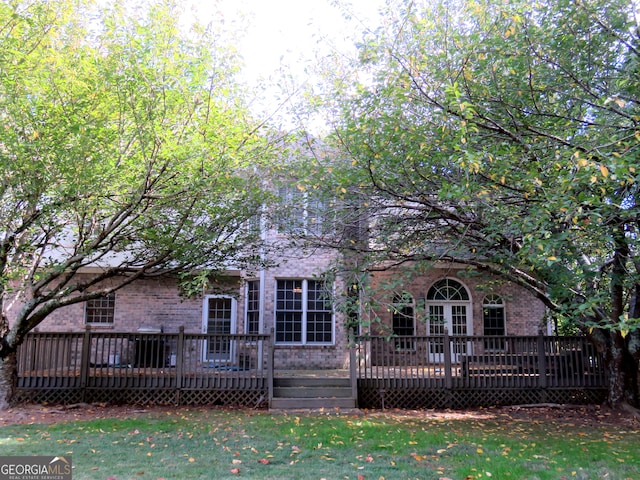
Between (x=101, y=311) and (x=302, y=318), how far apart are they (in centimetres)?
626

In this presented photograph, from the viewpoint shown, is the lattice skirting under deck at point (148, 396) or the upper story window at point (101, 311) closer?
the lattice skirting under deck at point (148, 396)

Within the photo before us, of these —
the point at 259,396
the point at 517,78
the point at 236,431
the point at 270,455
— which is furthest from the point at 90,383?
the point at 517,78

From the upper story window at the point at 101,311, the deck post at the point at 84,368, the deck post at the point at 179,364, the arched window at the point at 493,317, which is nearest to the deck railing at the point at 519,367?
the deck post at the point at 179,364

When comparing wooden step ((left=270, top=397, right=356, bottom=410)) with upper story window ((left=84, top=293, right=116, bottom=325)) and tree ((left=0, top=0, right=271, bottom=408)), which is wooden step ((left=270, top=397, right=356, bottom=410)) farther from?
upper story window ((left=84, top=293, right=116, bottom=325))

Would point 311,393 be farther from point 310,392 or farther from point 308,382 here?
point 308,382

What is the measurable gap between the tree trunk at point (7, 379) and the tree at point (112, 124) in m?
1.73

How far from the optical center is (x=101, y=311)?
16.0m

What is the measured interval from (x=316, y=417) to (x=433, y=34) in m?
7.12

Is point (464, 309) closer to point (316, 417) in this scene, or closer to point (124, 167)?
point (316, 417)

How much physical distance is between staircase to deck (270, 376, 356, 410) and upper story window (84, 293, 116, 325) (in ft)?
22.5

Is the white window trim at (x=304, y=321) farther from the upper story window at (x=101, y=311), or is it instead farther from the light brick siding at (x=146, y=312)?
the upper story window at (x=101, y=311)

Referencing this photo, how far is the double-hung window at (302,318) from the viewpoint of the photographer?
584 inches

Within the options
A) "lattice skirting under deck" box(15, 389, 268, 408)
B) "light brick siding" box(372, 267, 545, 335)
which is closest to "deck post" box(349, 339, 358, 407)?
"lattice skirting under deck" box(15, 389, 268, 408)

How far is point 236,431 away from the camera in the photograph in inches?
345
